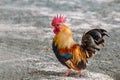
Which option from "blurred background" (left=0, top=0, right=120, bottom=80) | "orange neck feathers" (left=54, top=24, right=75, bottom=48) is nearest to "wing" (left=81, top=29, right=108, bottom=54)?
"orange neck feathers" (left=54, top=24, right=75, bottom=48)

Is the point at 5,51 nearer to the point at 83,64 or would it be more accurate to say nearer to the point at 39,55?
the point at 39,55

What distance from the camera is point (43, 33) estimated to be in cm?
1057

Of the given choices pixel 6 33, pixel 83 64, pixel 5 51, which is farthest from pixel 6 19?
pixel 83 64

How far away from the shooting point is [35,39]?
10.1 m

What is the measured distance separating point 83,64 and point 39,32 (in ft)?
12.7

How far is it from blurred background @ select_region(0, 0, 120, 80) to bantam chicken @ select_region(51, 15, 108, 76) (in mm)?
443

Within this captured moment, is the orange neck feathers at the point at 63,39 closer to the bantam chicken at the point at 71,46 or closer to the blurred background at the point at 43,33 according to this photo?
the bantam chicken at the point at 71,46

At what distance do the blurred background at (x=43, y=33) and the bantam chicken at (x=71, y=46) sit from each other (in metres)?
0.44

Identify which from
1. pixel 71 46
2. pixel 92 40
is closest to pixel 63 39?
pixel 71 46

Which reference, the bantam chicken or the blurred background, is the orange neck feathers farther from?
the blurred background

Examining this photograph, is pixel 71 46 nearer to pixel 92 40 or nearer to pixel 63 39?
pixel 63 39

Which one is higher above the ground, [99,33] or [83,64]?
[99,33]

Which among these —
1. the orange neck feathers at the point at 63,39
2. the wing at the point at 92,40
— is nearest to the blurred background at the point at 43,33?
the orange neck feathers at the point at 63,39

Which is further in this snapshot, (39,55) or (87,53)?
(39,55)
